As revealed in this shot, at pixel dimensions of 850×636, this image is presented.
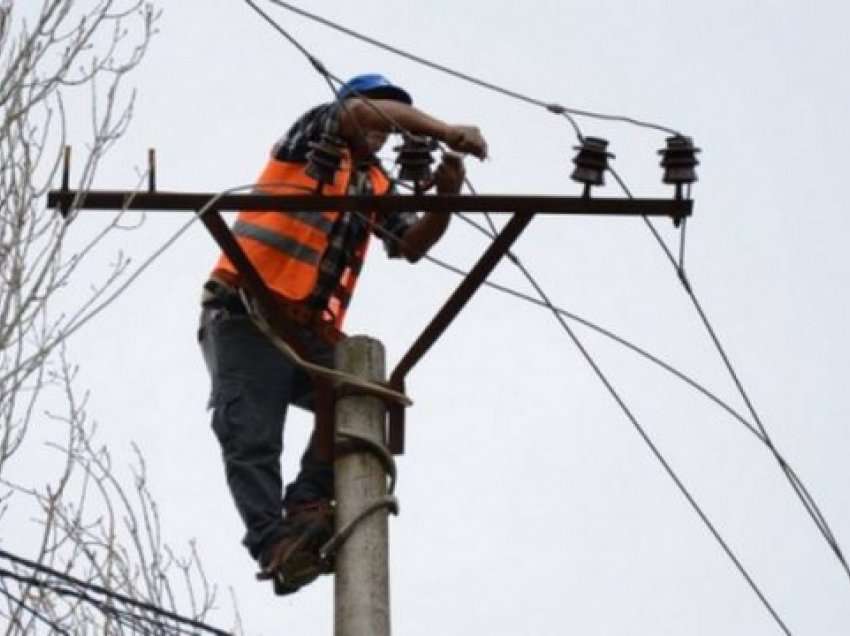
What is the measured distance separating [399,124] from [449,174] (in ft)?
1.35

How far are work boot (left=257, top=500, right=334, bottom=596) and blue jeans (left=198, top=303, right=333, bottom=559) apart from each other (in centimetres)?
8

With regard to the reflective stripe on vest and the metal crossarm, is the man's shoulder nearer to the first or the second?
the reflective stripe on vest

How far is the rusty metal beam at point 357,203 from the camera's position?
506 cm

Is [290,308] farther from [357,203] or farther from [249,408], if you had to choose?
[357,203]

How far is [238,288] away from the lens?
5.75 m

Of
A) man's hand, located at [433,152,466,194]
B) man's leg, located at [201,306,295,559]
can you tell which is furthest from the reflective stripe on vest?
man's hand, located at [433,152,466,194]

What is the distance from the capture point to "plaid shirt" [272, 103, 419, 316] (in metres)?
5.92

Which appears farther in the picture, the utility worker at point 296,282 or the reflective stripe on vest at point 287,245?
the reflective stripe on vest at point 287,245

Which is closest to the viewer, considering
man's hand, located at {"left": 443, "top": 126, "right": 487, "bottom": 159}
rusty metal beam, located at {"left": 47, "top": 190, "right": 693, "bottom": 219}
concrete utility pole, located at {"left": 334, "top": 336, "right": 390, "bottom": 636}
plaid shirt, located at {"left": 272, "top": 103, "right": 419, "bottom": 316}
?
concrete utility pole, located at {"left": 334, "top": 336, "right": 390, "bottom": 636}

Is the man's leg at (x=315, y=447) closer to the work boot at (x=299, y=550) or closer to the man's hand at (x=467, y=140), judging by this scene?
the work boot at (x=299, y=550)

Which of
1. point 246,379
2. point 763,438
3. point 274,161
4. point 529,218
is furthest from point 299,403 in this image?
point 763,438

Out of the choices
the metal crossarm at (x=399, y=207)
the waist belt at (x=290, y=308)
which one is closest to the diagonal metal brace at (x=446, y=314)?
the metal crossarm at (x=399, y=207)

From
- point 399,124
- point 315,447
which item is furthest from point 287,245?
point 315,447

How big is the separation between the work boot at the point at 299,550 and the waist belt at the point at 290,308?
750mm
